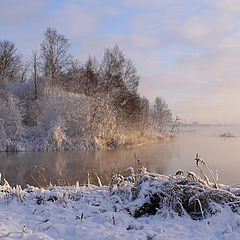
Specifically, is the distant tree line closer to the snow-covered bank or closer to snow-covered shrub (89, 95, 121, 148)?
snow-covered shrub (89, 95, 121, 148)

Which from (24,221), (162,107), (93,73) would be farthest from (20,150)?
(162,107)

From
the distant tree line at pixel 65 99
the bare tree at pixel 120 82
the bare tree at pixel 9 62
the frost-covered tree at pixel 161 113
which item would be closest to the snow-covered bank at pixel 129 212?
the distant tree line at pixel 65 99

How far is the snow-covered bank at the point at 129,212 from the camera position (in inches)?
117

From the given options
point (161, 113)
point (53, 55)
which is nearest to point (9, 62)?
point (53, 55)

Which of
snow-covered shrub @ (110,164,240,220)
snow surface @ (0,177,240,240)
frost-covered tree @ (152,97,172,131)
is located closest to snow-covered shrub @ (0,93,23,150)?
snow surface @ (0,177,240,240)

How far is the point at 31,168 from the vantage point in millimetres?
10445

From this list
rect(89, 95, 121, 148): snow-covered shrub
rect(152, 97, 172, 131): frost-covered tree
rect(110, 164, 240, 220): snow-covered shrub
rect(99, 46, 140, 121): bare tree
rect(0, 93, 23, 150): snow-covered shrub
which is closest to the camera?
rect(110, 164, 240, 220): snow-covered shrub

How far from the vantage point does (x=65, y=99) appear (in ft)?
62.6

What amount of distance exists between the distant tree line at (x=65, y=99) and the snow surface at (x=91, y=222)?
13.4 m

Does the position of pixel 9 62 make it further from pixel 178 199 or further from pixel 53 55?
pixel 178 199

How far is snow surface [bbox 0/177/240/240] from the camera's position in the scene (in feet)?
9.57

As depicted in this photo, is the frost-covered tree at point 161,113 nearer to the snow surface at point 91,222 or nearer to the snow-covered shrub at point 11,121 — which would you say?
the snow-covered shrub at point 11,121

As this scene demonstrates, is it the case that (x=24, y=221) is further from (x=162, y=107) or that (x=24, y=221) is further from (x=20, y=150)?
(x=162, y=107)

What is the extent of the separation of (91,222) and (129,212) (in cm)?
61
